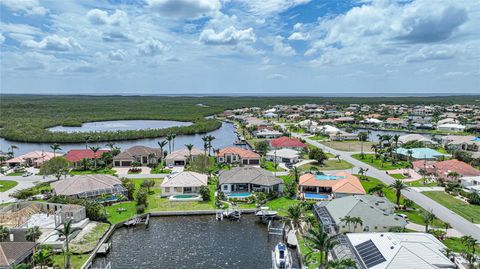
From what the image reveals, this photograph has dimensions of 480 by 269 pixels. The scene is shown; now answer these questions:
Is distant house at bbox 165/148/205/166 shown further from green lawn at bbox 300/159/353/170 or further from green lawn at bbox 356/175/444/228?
green lawn at bbox 356/175/444/228

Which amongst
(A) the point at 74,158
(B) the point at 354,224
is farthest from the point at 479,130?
(A) the point at 74,158

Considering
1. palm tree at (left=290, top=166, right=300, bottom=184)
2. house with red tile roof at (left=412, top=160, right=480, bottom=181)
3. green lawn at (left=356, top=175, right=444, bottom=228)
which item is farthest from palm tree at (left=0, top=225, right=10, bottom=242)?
house with red tile roof at (left=412, top=160, right=480, bottom=181)

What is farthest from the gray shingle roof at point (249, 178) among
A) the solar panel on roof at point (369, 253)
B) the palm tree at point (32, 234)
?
the palm tree at point (32, 234)

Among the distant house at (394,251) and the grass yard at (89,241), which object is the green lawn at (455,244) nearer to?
the distant house at (394,251)

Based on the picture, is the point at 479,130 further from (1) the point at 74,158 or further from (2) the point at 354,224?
(1) the point at 74,158

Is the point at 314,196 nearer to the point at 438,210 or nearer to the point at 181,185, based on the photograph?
the point at 438,210

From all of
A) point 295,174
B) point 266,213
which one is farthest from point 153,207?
point 295,174
